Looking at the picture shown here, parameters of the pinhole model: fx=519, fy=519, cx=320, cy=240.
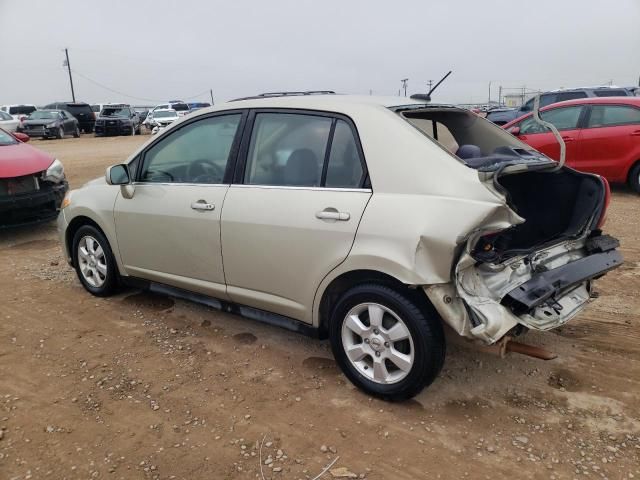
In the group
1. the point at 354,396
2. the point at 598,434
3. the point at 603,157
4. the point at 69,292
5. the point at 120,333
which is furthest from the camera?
the point at 603,157

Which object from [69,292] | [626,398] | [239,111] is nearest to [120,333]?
[69,292]

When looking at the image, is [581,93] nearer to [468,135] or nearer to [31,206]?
[468,135]

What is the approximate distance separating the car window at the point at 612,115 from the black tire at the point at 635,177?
707 millimetres

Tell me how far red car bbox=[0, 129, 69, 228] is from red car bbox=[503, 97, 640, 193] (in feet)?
25.4

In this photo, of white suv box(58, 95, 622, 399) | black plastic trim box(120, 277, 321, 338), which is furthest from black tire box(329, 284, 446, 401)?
black plastic trim box(120, 277, 321, 338)

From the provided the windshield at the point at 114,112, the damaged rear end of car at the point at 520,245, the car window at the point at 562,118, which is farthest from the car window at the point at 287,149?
the windshield at the point at 114,112

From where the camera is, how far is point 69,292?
484cm

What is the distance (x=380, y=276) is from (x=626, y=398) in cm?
160

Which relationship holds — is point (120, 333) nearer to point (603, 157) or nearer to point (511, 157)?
point (511, 157)

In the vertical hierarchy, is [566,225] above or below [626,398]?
above

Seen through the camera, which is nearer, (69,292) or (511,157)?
(511,157)

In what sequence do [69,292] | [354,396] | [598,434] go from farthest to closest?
[69,292] < [354,396] < [598,434]

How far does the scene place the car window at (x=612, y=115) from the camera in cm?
809

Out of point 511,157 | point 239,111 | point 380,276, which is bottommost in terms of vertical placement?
point 380,276
